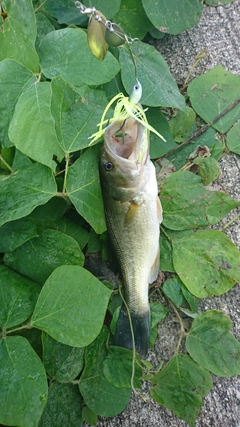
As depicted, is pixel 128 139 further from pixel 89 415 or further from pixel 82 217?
pixel 89 415

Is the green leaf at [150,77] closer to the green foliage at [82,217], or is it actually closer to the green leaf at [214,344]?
the green foliage at [82,217]

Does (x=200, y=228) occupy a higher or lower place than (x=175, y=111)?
lower

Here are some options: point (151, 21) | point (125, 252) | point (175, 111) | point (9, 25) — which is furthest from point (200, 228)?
point (9, 25)

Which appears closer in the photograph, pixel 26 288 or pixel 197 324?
pixel 26 288

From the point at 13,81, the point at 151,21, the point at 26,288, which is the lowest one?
the point at 26,288

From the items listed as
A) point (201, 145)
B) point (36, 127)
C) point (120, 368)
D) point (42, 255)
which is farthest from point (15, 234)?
point (201, 145)

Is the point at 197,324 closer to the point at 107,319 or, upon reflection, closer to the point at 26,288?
the point at 107,319
